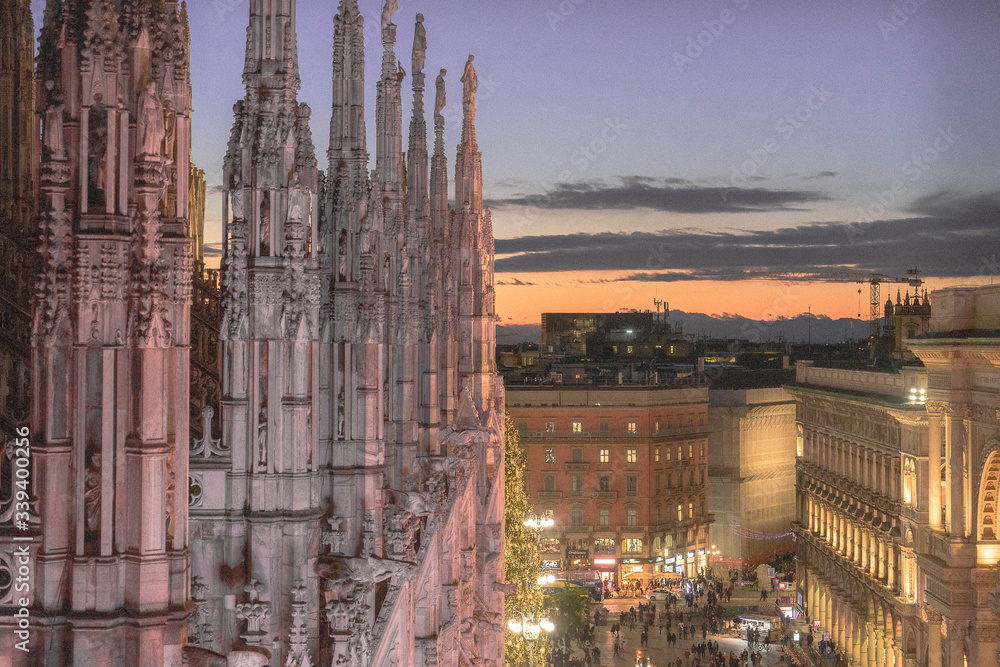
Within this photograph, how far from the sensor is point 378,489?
16609 mm

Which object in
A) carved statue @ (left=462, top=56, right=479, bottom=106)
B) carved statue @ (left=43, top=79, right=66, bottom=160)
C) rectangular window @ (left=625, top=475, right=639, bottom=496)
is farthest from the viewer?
rectangular window @ (left=625, top=475, right=639, bottom=496)

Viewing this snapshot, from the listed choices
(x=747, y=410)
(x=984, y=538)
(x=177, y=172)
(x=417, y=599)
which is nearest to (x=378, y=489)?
(x=417, y=599)

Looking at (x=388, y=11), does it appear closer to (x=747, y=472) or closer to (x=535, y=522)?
(x=535, y=522)

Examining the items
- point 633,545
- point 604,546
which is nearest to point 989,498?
point 604,546

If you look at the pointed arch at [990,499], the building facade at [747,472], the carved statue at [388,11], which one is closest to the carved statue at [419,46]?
the carved statue at [388,11]

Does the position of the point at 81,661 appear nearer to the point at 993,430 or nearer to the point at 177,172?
the point at 177,172

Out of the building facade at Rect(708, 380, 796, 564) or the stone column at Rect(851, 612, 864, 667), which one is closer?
the stone column at Rect(851, 612, 864, 667)

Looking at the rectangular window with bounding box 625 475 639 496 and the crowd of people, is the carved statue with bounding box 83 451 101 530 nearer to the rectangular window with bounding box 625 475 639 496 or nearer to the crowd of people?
the crowd of people

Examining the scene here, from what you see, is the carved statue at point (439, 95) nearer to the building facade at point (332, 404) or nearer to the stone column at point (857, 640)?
the building facade at point (332, 404)

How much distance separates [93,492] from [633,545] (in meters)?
66.4

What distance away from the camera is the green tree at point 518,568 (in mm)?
37031

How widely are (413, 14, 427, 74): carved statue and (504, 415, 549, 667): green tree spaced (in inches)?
603

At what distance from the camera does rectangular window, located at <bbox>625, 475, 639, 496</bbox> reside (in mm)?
73875

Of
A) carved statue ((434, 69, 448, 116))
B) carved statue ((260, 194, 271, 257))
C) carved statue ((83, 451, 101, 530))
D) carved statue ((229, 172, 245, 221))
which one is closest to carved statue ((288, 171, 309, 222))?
carved statue ((260, 194, 271, 257))
